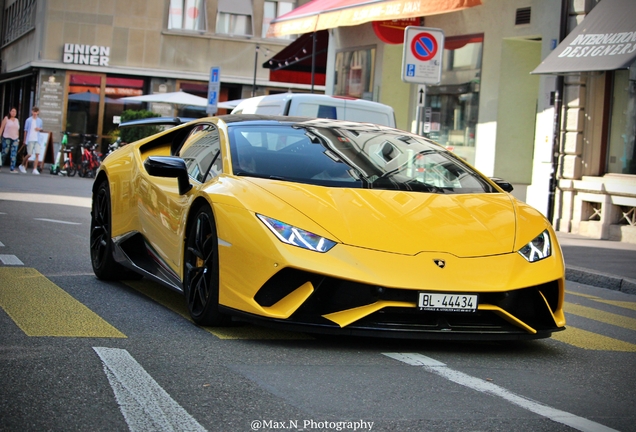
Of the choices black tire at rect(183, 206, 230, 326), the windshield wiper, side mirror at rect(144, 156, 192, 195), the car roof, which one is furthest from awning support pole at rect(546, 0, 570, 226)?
black tire at rect(183, 206, 230, 326)

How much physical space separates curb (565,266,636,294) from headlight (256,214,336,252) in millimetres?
6185

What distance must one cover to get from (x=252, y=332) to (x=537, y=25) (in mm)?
13708

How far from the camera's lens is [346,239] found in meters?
5.55

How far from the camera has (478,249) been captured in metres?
5.74

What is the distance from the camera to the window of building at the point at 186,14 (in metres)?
41.6

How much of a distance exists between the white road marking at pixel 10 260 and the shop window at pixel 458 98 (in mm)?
11656

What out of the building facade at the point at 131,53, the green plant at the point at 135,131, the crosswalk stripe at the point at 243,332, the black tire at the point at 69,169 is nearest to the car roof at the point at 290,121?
the crosswalk stripe at the point at 243,332

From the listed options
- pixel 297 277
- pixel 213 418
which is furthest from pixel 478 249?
pixel 213 418

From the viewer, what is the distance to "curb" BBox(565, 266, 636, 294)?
1088 cm

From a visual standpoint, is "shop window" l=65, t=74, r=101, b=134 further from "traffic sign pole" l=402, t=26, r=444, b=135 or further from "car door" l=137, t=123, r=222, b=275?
"car door" l=137, t=123, r=222, b=275

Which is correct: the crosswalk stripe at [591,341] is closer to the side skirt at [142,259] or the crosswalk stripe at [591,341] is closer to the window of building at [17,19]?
the side skirt at [142,259]

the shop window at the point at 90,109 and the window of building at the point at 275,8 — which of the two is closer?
the shop window at the point at 90,109

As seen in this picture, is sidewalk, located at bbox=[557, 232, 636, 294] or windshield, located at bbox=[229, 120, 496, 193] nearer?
windshield, located at bbox=[229, 120, 496, 193]

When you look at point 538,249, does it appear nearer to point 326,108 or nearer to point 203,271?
point 203,271
